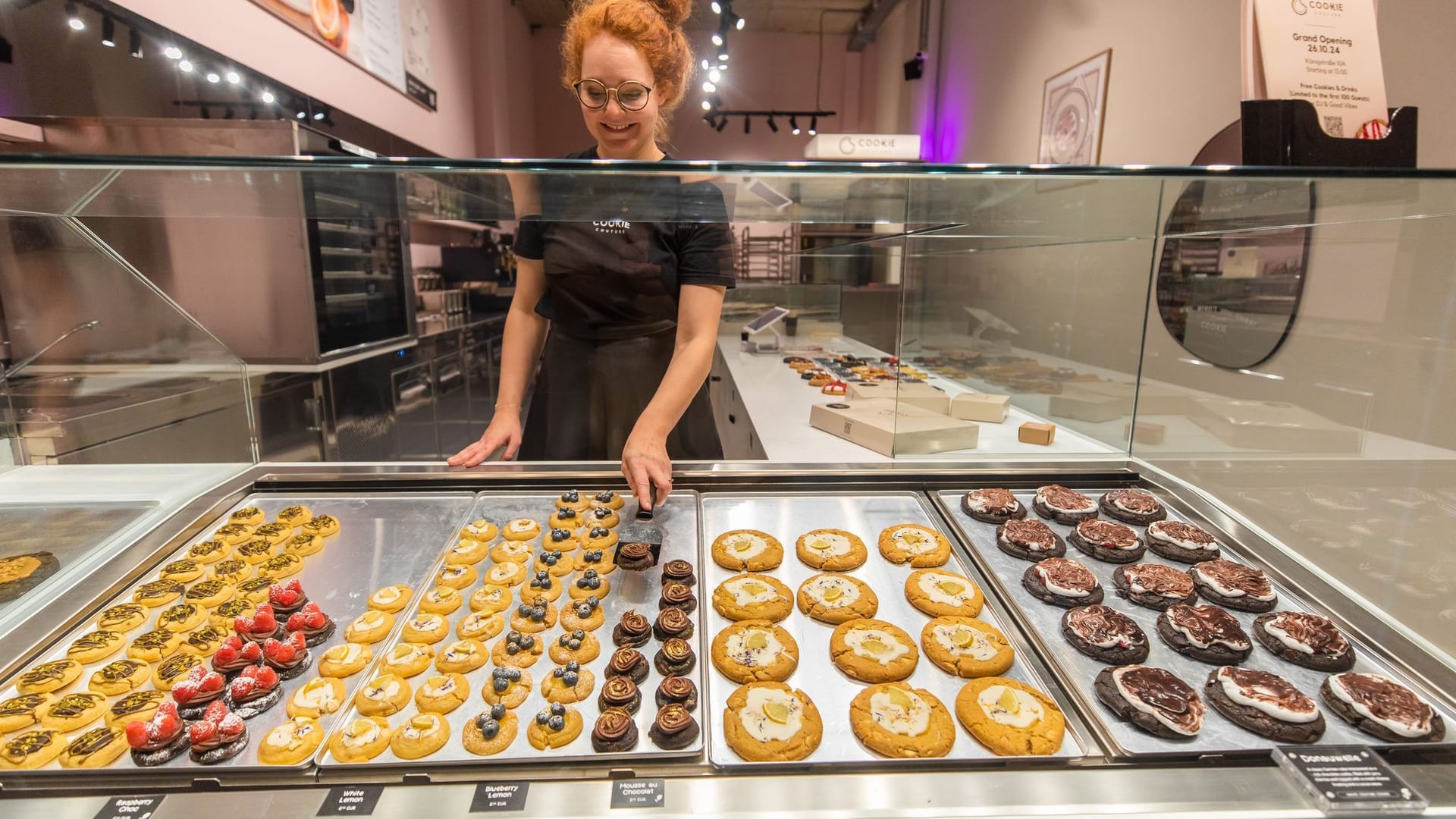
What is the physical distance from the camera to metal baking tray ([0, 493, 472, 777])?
0.83 m

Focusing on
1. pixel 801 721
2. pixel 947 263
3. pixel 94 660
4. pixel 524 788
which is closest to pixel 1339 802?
pixel 801 721

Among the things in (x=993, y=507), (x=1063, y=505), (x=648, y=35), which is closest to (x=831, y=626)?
(x=993, y=507)

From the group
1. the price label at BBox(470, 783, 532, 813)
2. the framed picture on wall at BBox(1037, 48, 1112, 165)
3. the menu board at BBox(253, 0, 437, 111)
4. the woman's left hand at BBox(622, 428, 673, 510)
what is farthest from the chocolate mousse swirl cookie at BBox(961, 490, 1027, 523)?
the menu board at BBox(253, 0, 437, 111)

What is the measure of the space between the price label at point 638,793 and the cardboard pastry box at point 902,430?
1.24 metres

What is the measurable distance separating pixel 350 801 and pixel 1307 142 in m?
1.75

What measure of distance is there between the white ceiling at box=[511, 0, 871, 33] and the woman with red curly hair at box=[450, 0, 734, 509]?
7712mm

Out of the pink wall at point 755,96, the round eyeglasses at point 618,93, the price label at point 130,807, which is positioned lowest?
the price label at point 130,807

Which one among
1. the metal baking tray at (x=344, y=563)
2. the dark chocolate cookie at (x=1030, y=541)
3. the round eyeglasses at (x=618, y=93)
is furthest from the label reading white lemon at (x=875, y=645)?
the round eyeglasses at (x=618, y=93)

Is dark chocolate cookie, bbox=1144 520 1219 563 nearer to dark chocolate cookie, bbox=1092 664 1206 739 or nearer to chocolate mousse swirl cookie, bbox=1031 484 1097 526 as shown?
chocolate mousse swirl cookie, bbox=1031 484 1097 526

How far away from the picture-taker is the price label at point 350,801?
2.39 feet

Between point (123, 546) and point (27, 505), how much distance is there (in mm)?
327

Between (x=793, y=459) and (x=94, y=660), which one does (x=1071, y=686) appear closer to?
(x=793, y=459)

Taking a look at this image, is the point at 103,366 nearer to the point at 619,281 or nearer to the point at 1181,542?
the point at 619,281

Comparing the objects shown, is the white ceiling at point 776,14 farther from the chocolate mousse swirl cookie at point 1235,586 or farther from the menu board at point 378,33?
the chocolate mousse swirl cookie at point 1235,586
